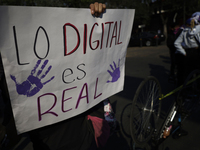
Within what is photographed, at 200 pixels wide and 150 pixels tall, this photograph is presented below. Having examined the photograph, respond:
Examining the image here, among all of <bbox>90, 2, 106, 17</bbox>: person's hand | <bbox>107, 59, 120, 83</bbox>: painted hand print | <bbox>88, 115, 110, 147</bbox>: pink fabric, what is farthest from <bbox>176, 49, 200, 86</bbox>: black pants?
<bbox>90, 2, 106, 17</bbox>: person's hand

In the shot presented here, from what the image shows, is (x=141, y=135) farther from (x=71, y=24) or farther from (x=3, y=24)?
(x=3, y=24)

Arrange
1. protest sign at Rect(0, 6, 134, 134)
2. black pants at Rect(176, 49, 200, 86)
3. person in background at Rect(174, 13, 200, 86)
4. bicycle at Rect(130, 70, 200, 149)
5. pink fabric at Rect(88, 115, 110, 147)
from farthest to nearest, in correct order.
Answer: black pants at Rect(176, 49, 200, 86) < person in background at Rect(174, 13, 200, 86) < bicycle at Rect(130, 70, 200, 149) < pink fabric at Rect(88, 115, 110, 147) < protest sign at Rect(0, 6, 134, 134)

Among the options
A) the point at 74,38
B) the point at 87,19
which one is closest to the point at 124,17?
the point at 87,19

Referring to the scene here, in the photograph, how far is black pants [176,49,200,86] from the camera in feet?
10.8

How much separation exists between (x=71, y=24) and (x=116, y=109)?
2.54 metres

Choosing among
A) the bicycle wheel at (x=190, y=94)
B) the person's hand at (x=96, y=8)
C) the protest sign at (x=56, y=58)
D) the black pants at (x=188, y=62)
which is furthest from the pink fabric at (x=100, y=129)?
the black pants at (x=188, y=62)

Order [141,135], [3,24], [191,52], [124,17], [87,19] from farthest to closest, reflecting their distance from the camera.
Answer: [191,52], [141,135], [124,17], [87,19], [3,24]

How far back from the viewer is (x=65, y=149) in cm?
145

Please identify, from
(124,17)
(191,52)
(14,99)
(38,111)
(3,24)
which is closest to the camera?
(3,24)

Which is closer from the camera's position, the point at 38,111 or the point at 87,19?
the point at 38,111

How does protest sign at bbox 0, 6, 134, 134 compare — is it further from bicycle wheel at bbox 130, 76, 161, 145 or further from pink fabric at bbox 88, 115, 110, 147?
bicycle wheel at bbox 130, 76, 161, 145

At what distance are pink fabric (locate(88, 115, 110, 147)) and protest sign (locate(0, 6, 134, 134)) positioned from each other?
A: 0.50 feet

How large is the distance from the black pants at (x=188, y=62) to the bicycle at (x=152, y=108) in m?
0.58

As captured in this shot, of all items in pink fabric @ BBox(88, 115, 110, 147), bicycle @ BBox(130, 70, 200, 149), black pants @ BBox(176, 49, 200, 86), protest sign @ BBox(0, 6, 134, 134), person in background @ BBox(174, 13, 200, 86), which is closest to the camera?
protest sign @ BBox(0, 6, 134, 134)
